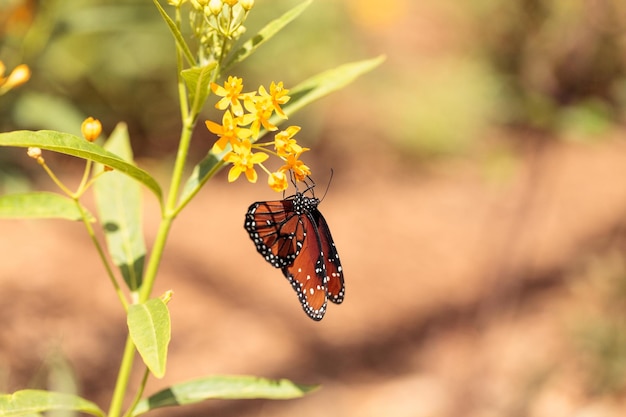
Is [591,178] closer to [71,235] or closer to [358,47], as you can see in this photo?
[358,47]

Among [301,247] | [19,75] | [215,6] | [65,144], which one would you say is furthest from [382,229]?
[65,144]

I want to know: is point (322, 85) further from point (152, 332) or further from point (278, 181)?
point (152, 332)

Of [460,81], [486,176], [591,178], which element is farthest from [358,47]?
[591,178]

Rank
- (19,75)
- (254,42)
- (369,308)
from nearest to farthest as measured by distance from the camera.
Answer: (254,42)
(19,75)
(369,308)

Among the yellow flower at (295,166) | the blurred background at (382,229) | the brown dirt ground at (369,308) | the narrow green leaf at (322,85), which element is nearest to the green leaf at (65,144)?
the yellow flower at (295,166)

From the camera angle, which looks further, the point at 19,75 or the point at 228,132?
the point at 19,75

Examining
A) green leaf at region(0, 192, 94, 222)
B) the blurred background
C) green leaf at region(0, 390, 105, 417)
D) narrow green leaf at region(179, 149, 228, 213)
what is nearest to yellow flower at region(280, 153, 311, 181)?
narrow green leaf at region(179, 149, 228, 213)
